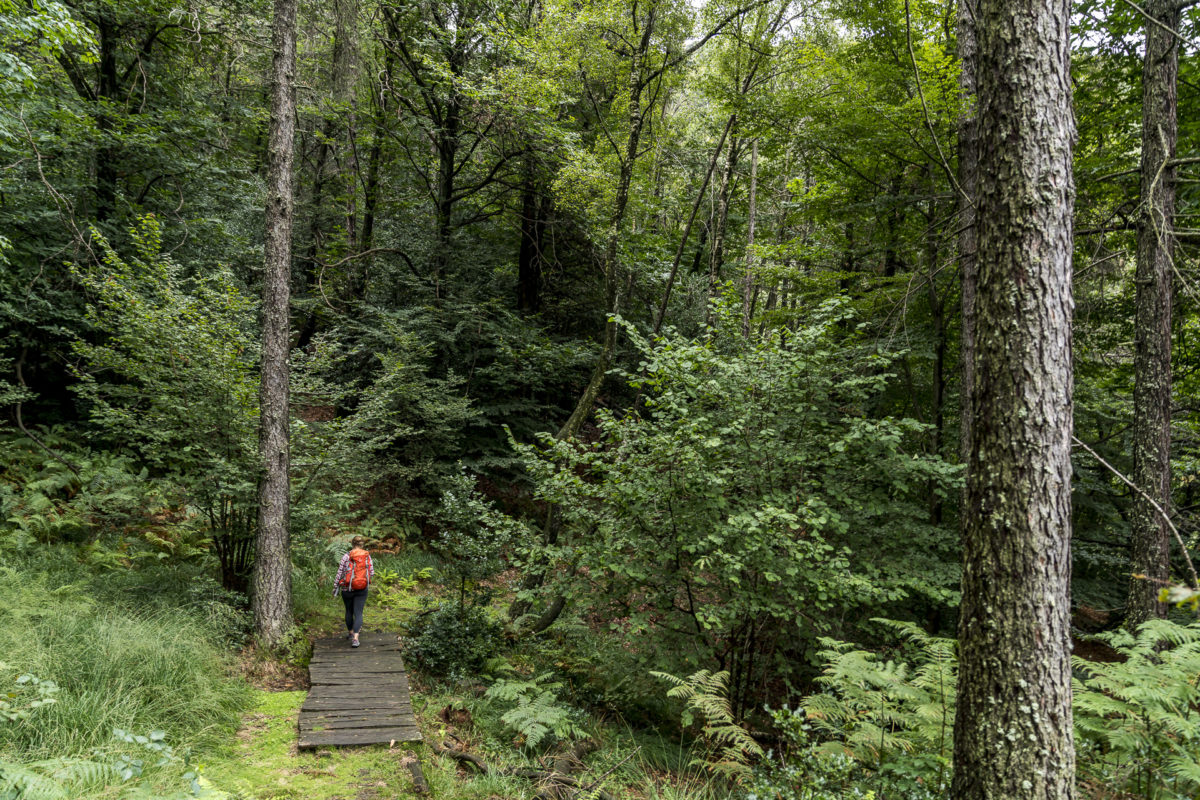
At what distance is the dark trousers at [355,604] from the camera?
788cm

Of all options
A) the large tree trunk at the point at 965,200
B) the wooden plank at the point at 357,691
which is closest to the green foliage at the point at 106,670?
the wooden plank at the point at 357,691

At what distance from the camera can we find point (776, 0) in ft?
38.5

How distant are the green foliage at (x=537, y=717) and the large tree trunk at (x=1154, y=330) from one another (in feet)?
19.3

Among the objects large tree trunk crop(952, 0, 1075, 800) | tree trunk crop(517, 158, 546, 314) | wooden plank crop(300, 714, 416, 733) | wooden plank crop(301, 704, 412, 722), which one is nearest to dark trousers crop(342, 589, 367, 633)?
wooden plank crop(301, 704, 412, 722)

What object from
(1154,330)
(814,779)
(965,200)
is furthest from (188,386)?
(1154,330)

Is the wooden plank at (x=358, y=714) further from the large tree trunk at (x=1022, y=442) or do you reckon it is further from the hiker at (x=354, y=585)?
the large tree trunk at (x=1022, y=442)

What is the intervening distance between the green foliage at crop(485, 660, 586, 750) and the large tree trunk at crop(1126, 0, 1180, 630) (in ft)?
19.3

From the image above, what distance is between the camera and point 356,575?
7887mm

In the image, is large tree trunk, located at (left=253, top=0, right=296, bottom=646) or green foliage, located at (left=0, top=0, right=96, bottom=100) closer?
green foliage, located at (left=0, top=0, right=96, bottom=100)

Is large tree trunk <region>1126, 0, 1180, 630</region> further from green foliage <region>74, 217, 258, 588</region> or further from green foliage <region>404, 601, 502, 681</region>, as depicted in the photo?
green foliage <region>74, 217, 258, 588</region>

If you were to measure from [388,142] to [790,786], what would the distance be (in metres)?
15.8

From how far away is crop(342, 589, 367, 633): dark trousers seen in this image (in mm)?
7879

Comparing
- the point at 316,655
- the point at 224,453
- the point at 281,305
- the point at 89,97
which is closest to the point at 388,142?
the point at 89,97

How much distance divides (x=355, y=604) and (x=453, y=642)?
1.41m
